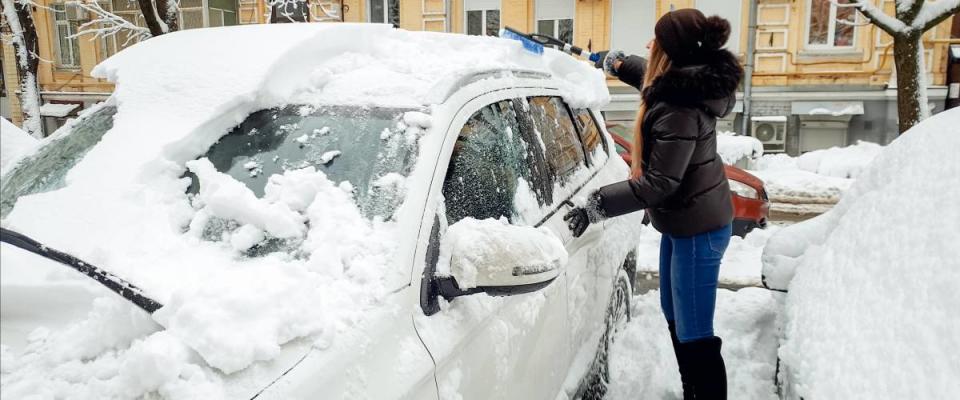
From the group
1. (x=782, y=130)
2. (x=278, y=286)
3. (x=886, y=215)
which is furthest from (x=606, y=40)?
(x=278, y=286)

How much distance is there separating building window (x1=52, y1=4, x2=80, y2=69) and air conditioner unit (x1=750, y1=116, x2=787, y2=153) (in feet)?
57.0

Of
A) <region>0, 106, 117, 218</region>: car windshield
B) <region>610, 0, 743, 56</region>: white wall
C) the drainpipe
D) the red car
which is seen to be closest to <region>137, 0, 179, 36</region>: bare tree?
<region>0, 106, 117, 218</region>: car windshield

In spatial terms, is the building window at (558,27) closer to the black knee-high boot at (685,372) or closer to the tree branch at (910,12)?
the tree branch at (910,12)

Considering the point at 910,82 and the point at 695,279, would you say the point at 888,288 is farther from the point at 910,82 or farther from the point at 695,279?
the point at 910,82

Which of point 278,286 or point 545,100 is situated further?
point 545,100

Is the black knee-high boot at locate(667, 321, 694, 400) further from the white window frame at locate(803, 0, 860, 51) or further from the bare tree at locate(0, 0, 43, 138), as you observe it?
the white window frame at locate(803, 0, 860, 51)

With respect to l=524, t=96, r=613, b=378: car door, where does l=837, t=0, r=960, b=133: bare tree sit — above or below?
above

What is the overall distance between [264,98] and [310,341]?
99 centimetres

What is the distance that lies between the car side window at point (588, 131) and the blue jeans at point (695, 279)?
83 cm

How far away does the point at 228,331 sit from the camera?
129cm

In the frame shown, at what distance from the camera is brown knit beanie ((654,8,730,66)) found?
2.66m

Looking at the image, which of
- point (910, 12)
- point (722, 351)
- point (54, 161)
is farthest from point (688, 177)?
point (910, 12)

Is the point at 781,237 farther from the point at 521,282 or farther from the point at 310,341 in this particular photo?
the point at 310,341

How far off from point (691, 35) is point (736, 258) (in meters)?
4.31
